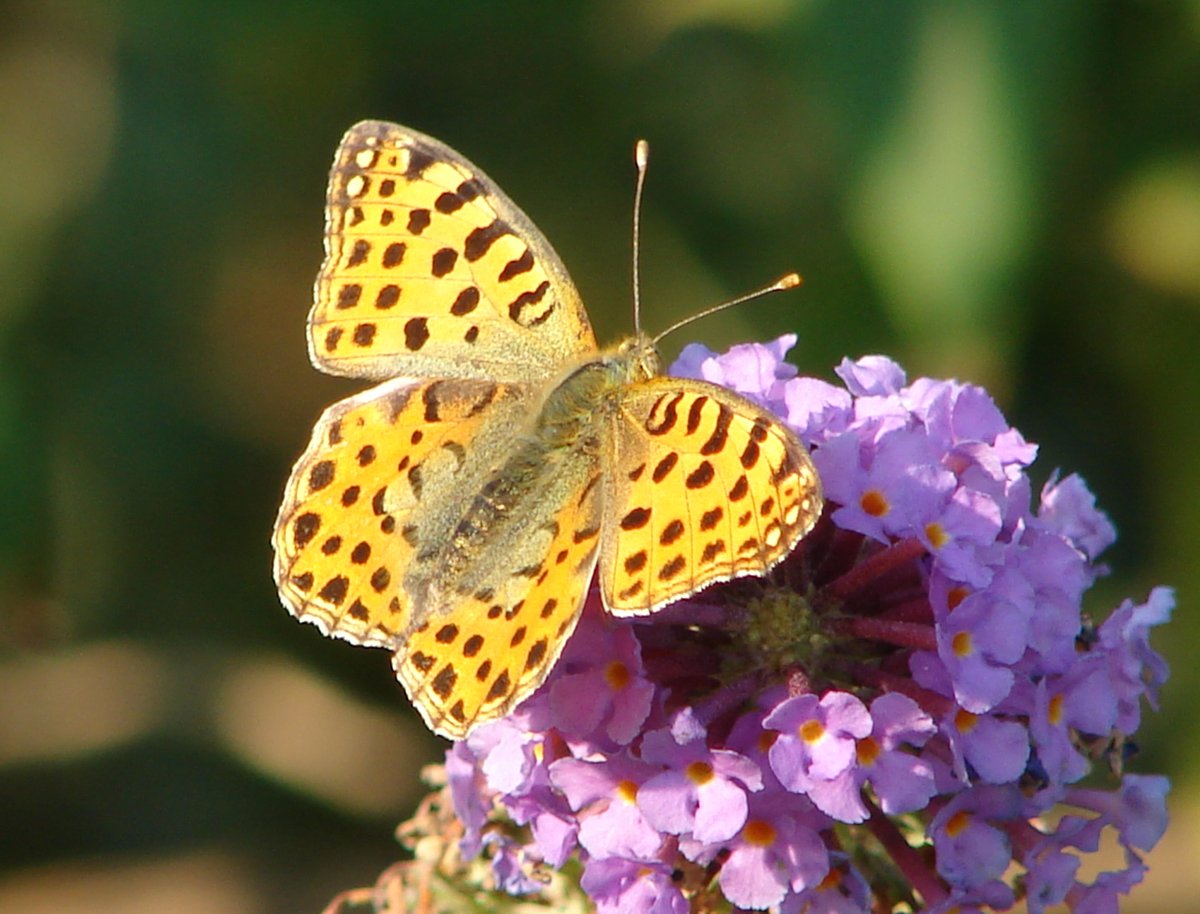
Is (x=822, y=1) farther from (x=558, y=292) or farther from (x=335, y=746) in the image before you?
(x=335, y=746)

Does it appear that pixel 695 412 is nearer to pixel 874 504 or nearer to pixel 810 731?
pixel 874 504

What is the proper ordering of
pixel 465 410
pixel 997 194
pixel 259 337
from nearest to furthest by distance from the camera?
pixel 465 410 < pixel 997 194 < pixel 259 337

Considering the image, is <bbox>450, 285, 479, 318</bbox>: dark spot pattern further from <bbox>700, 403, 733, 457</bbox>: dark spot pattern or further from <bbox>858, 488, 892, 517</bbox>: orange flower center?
<bbox>858, 488, 892, 517</bbox>: orange flower center

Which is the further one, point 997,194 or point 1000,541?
point 997,194

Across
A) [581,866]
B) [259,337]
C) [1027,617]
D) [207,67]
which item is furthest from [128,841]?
[1027,617]

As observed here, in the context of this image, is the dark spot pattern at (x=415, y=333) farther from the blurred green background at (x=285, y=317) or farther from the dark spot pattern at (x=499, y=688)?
the blurred green background at (x=285, y=317)
